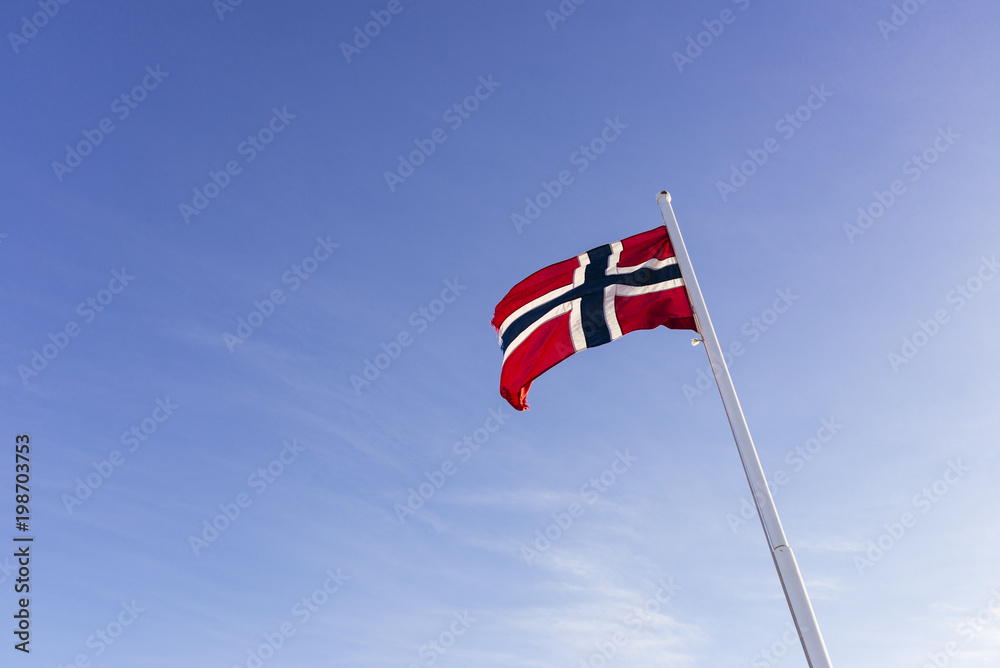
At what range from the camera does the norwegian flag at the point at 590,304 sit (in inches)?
479

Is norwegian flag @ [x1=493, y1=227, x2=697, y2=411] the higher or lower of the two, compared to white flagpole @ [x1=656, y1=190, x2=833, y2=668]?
higher

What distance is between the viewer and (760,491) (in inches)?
357

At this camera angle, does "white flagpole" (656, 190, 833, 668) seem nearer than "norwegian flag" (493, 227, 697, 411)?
Yes

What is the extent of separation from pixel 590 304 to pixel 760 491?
471 centimetres

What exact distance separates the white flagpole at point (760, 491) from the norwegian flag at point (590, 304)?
0.63 meters

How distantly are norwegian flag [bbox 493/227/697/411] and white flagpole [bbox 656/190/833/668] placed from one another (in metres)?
0.63

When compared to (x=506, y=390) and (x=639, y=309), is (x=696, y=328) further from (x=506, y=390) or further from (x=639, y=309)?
(x=506, y=390)

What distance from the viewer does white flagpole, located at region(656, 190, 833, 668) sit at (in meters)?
8.08

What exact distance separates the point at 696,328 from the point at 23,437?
868 inches

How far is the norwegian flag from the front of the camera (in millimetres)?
12156

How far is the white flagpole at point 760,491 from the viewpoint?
318 inches

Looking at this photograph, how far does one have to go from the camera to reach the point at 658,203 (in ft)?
41.2

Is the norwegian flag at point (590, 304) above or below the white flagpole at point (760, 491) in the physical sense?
above

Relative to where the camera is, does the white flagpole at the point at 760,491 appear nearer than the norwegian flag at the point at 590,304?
Yes
